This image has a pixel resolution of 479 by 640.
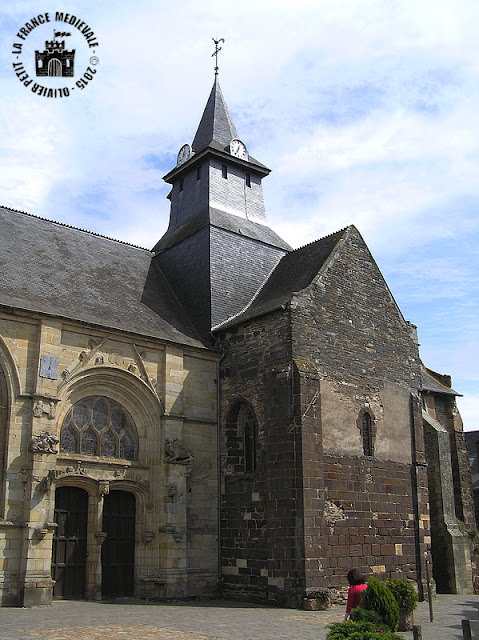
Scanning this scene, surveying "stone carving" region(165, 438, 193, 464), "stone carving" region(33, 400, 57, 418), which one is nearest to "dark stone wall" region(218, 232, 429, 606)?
"stone carving" region(165, 438, 193, 464)

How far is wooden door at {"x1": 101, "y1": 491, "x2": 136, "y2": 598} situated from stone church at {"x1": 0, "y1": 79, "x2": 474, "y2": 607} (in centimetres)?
3

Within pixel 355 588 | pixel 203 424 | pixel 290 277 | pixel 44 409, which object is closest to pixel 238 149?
pixel 290 277

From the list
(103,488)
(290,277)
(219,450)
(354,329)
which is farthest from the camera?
(290,277)

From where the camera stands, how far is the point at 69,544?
1440cm

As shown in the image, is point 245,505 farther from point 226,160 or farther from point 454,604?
point 226,160

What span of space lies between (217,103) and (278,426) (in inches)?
561

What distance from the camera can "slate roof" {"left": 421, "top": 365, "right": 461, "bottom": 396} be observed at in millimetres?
23478

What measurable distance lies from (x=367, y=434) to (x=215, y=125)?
12.6 metres

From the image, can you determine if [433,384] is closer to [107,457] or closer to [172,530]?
[172,530]

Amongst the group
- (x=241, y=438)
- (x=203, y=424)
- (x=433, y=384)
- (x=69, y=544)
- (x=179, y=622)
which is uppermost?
(x=433, y=384)

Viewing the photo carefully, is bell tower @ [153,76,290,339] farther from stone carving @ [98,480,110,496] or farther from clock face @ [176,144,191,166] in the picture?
stone carving @ [98,480,110,496]

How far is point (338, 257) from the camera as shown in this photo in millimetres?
17781

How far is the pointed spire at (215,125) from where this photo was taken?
23.5 m

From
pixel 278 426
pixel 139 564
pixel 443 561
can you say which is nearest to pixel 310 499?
pixel 278 426
